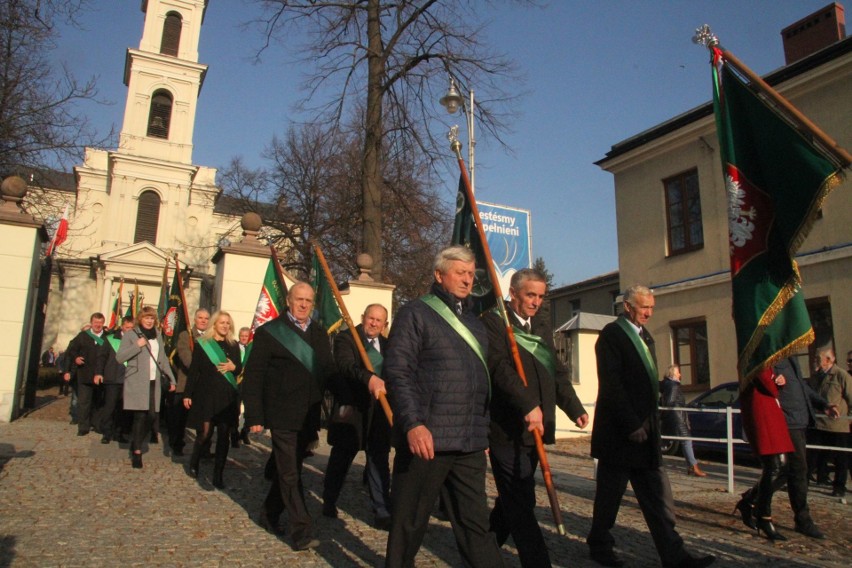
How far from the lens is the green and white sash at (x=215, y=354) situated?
24.3 feet

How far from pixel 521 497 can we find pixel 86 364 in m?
9.74

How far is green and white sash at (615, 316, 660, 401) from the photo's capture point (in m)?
4.78

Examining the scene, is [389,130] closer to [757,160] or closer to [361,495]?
[361,495]

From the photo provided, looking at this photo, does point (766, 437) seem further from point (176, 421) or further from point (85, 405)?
point (85, 405)

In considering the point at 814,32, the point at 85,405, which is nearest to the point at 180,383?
the point at 85,405

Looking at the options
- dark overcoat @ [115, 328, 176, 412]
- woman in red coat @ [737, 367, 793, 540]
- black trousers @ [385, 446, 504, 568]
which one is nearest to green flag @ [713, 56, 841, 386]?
woman in red coat @ [737, 367, 793, 540]

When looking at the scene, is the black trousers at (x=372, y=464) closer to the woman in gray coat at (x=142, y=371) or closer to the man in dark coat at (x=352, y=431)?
the man in dark coat at (x=352, y=431)

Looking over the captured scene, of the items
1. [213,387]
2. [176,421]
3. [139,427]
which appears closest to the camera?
[213,387]

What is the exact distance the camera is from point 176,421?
935 cm

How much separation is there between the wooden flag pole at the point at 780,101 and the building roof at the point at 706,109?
37.1ft

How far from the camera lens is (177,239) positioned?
4619cm

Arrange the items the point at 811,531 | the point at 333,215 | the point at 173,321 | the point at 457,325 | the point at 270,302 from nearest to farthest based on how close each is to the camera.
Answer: the point at 457,325, the point at 811,531, the point at 270,302, the point at 173,321, the point at 333,215

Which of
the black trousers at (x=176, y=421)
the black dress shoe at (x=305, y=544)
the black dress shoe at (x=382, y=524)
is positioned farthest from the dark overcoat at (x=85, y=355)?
the black dress shoe at (x=305, y=544)

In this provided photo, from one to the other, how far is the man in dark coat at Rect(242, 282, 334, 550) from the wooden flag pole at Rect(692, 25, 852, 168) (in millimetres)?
3653
